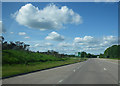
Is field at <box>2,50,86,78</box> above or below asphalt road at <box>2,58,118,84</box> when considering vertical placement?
above

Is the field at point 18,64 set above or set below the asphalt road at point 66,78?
above

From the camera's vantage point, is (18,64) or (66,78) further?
(18,64)

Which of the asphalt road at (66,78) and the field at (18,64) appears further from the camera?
the field at (18,64)

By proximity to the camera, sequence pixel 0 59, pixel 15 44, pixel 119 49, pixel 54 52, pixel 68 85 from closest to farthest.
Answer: pixel 68 85 < pixel 0 59 < pixel 15 44 < pixel 54 52 < pixel 119 49

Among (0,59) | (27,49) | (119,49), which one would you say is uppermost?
(119,49)

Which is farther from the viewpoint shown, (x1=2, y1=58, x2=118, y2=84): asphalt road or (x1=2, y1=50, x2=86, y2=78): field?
(x1=2, y1=50, x2=86, y2=78): field

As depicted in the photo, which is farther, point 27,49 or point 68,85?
point 27,49

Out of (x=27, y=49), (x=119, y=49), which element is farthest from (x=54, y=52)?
(x=119, y=49)

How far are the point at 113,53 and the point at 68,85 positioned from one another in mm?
173873

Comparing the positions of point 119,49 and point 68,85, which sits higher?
point 119,49

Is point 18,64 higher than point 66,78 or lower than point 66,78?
higher

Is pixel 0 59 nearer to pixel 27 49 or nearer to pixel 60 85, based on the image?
pixel 60 85

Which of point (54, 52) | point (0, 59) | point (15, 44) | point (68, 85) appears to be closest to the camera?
point (68, 85)

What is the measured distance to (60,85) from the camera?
939cm
